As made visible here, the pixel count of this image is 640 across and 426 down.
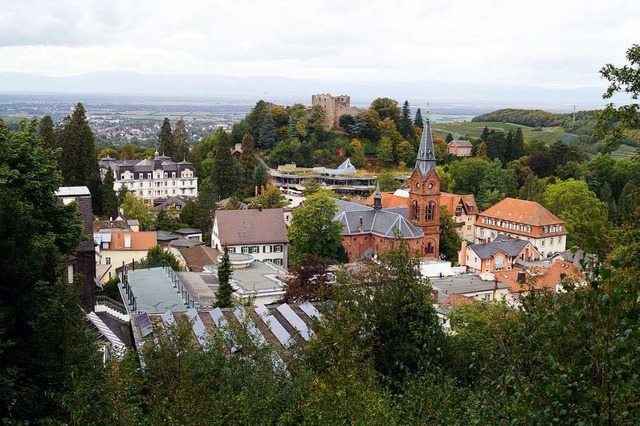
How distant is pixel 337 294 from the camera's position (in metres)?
17.1

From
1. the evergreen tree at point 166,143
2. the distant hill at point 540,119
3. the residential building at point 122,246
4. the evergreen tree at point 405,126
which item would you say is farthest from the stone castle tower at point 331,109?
the residential building at point 122,246

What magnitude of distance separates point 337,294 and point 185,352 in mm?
4698

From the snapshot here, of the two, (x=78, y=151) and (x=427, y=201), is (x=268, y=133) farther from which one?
(x=78, y=151)

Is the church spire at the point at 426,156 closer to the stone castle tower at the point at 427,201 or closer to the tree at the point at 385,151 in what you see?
the stone castle tower at the point at 427,201

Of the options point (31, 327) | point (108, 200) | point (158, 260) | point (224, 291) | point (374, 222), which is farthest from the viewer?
point (374, 222)

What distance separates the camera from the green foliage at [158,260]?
123 feet

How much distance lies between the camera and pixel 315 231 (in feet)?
155

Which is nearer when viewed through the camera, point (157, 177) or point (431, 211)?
point (431, 211)

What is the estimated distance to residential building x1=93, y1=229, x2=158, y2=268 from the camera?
4078cm

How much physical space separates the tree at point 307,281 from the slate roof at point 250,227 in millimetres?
18886

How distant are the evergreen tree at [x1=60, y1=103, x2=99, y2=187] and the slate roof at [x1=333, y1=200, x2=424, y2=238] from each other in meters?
17.9

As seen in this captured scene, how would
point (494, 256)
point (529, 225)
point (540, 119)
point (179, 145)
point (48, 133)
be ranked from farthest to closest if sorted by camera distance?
point (540, 119) < point (179, 145) < point (529, 225) < point (48, 133) < point (494, 256)

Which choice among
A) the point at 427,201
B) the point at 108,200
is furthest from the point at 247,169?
the point at 427,201

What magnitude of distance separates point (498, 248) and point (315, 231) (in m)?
12.2
